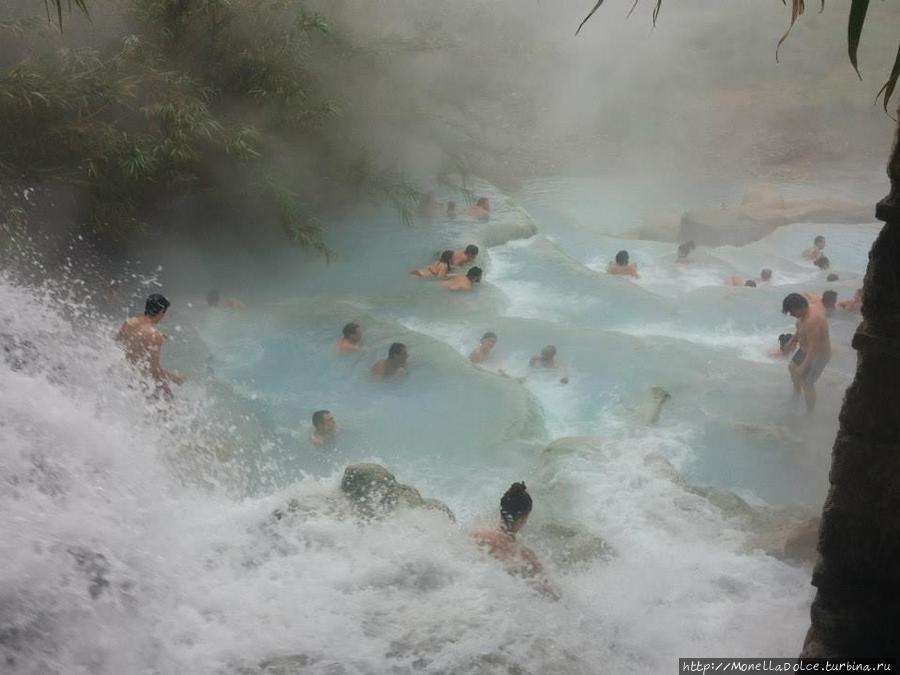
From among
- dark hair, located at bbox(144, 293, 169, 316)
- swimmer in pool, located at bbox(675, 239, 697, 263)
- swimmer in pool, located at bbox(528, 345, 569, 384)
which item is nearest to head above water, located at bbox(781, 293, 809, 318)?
swimmer in pool, located at bbox(528, 345, 569, 384)

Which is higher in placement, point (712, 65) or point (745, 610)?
point (712, 65)

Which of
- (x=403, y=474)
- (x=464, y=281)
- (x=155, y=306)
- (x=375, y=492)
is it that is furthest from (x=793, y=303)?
(x=155, y=306)

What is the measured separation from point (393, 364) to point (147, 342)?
214 centimetres

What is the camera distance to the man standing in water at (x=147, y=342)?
4.95 m

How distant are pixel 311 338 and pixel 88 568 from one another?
4.37m

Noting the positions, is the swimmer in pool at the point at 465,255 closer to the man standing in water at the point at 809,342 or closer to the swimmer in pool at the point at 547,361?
the swimmer in pool at the point at 547,361

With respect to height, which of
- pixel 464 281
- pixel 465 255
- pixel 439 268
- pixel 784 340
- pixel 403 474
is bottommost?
pixel 403 474

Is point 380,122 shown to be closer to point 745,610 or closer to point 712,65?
point 745,610

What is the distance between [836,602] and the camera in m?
→ 2.29

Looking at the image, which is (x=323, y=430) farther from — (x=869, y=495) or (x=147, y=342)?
(x=869, y=495)

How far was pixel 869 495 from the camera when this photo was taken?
2.20 m

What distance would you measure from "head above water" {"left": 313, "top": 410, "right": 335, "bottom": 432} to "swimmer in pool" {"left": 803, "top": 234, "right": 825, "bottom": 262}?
8.08 meters

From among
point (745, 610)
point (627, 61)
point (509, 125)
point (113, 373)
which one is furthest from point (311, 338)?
point (627, 61)

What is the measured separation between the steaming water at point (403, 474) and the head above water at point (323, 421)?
0.67 ft
